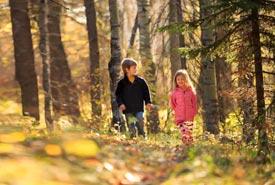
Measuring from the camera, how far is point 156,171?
238 inches

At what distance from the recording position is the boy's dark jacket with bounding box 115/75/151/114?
35.3 ft

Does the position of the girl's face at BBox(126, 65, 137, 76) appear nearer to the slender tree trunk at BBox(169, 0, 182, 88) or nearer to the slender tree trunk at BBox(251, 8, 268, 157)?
the slender tree trunk at BBox(251, 8, 268, 157)

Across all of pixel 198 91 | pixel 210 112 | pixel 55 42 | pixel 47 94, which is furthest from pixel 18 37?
pixel 210 112

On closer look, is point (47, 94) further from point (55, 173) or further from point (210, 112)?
point (55, 173)

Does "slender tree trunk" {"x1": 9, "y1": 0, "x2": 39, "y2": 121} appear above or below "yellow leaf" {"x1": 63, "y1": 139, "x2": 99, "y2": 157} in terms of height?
above

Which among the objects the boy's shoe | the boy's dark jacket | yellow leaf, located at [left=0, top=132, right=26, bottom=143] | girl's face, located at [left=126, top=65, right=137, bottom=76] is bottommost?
the boy's shoe

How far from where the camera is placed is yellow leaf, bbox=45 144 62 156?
5.59 m

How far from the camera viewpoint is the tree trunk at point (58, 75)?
20.2 meters

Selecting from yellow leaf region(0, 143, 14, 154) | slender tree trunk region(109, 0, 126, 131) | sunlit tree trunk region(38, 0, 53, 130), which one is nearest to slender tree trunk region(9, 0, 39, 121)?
sunlit tree trunk region(38, 0, 53, 130)

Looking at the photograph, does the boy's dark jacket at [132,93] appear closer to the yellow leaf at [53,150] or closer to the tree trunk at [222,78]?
the yellow leaf at [53,150]

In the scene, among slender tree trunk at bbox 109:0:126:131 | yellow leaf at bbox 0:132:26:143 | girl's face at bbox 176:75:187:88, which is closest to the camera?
yellow leaf at bbox 0:132:26:143

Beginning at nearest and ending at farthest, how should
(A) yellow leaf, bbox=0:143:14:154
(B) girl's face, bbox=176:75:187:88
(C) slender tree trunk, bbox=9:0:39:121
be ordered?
(A) yellow leaf, bbox=0:143:14:154, (B) girl's face, bbox=176:75:187:88, (C) slender tree trunk, bbox=9:0:39:121

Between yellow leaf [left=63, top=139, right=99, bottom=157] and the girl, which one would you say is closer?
yellow leaf [left=63, top=139, right=99, bottom=157]

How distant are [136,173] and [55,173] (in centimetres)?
112
